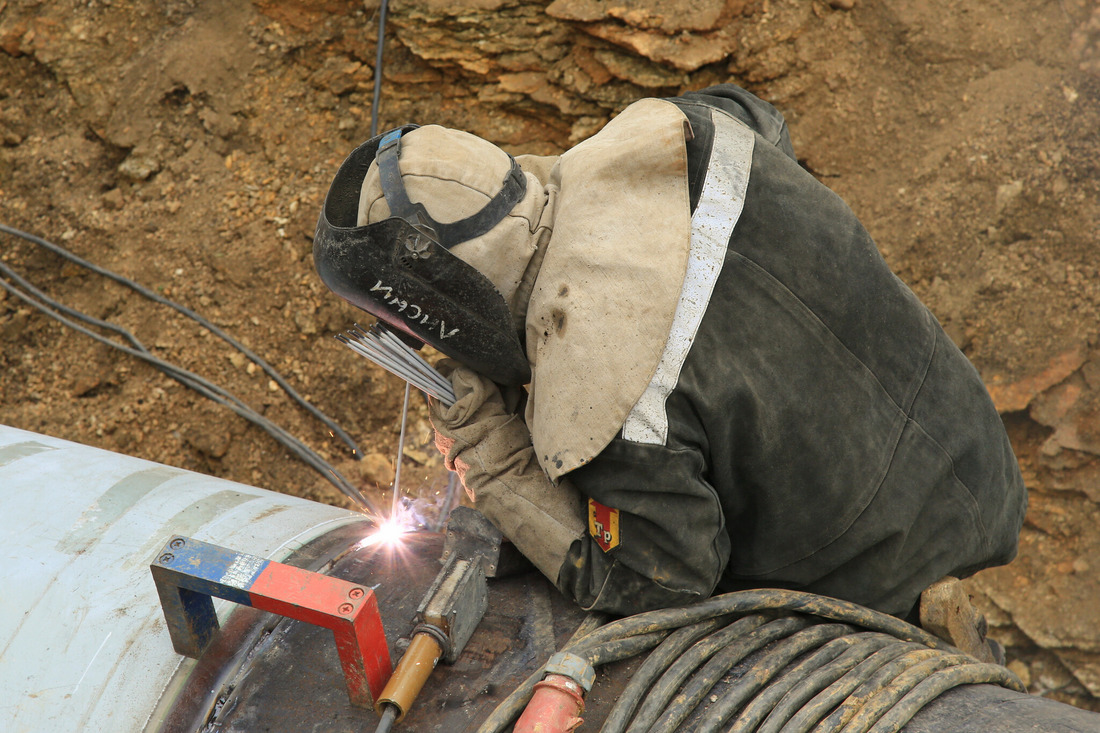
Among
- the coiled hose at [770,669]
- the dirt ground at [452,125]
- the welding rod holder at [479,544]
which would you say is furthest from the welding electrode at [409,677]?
the dirt ground at [452,125]

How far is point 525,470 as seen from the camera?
176cm

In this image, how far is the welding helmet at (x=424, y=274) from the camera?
5.34ft

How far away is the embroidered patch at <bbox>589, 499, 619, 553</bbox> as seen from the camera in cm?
160

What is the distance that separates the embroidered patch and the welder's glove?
5cm

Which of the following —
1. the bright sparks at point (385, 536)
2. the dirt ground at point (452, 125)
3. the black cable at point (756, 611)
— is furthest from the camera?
the dirt ground at point (452, 125)

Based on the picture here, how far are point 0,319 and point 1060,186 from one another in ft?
15.8

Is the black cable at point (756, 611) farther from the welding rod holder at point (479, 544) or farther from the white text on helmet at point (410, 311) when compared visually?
the white text on helmet at point (410, 311)

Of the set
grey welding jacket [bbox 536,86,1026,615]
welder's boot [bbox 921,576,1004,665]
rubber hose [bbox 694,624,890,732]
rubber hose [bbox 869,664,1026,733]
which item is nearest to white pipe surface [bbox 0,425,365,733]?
grey welding jacket [bbox 536,86,1026,615]

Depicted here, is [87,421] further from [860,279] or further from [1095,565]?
[1095,565]

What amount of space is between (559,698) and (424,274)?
855 millimetres

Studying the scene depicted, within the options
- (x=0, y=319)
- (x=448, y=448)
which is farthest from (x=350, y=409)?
(x=448, y=448)

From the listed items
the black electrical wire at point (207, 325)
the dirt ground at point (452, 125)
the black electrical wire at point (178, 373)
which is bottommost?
the black electrical wire at point (178, 373)

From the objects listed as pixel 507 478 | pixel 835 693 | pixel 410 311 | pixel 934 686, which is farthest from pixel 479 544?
pixel 934 686

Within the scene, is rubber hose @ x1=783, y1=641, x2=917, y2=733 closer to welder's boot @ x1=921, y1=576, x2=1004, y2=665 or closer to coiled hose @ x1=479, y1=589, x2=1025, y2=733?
coiled hose @ x1=479, y1=589, x2=1025, y2=733
